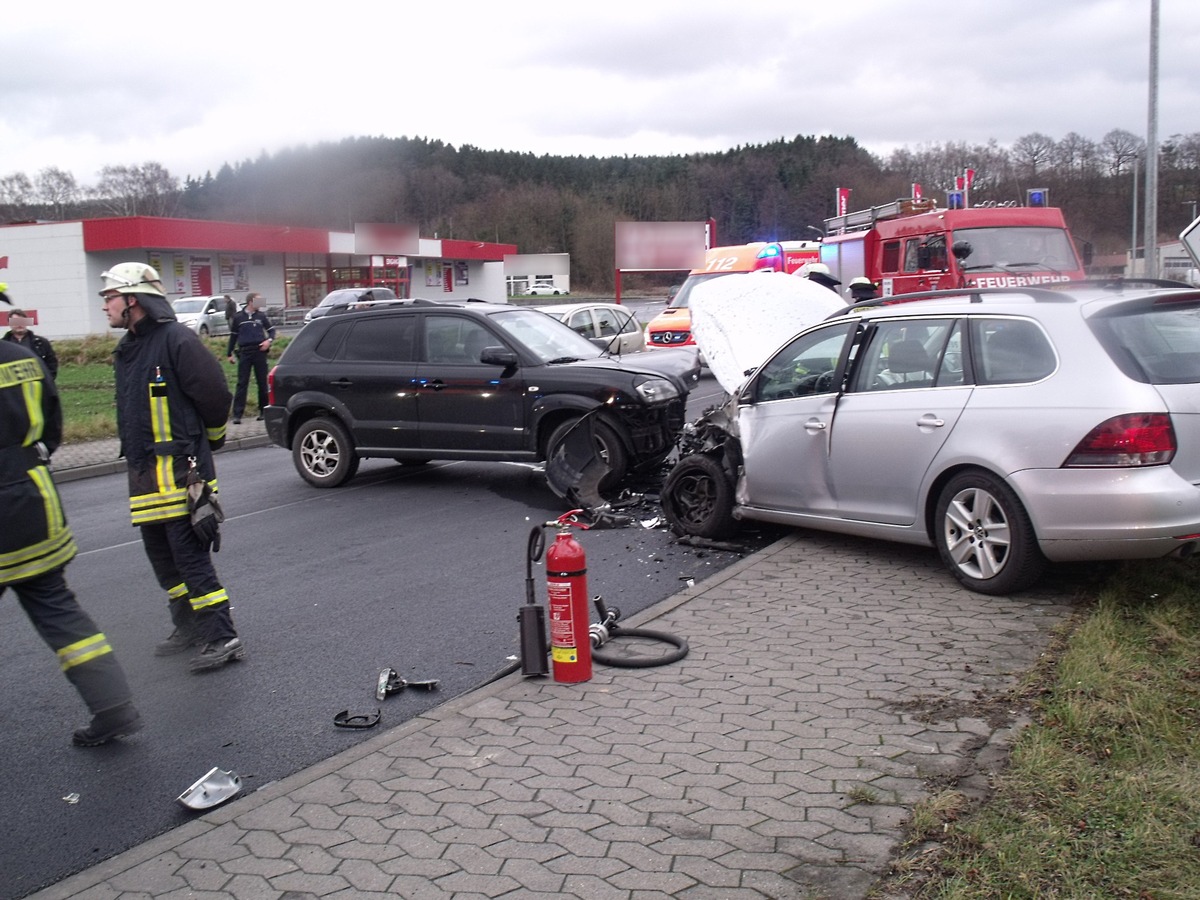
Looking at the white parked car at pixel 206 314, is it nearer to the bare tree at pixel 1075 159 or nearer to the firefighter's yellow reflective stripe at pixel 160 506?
the bare tree at pixel 1075 159

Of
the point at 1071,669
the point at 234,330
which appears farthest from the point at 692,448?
the point at 234,330

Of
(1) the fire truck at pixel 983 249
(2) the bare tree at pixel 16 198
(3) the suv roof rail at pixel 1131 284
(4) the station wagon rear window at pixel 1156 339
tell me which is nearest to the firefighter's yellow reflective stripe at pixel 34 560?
(4) the station wagon rear window at pixel 1156 339

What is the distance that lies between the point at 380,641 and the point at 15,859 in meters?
2.42

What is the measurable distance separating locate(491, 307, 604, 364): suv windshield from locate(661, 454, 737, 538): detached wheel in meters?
2.56

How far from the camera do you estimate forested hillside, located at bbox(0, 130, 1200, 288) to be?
16297 mm

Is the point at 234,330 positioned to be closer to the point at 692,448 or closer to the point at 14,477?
the point at 692,448

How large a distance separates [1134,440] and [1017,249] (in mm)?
11038

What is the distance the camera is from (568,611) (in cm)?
486

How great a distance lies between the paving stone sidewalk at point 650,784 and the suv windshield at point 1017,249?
1080 centimetres

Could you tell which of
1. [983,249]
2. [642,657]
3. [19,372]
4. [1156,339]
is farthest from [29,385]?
[983,249]

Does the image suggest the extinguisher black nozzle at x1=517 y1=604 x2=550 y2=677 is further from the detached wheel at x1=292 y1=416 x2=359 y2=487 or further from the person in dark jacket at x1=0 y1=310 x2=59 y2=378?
the person in dark jacket at x1=0 y1=310 x2=59 y2=378

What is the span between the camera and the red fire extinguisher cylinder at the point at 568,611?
481cm

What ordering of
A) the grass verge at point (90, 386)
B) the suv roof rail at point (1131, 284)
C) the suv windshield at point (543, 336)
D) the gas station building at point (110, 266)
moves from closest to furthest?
1. the suv roof rail at point (1131, 284)
2. the suv windshield at point (543, 336)
3. the grass verge at point (90, 386)
4. the gas station building at point (110, 266)

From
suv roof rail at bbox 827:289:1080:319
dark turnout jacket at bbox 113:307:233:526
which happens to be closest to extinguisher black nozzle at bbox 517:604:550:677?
dark turnout jacket at bbox 113:307:233:526
